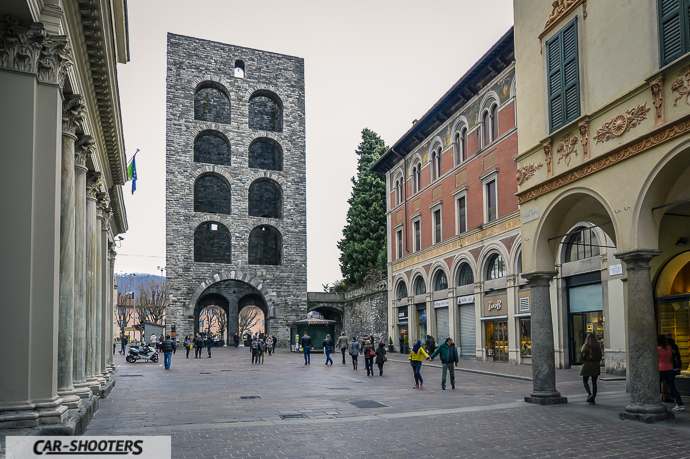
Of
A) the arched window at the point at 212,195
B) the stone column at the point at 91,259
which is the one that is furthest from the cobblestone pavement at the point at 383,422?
the arched window at the point at 212,195

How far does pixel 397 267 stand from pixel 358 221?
1536 cm

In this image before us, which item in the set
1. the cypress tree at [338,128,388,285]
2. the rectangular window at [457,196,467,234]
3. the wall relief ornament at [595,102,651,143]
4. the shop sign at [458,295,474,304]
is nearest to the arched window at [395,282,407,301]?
the shop sign at [458,295,474,304]

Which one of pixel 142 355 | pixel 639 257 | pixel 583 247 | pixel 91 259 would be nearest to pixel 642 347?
pixel 639 257

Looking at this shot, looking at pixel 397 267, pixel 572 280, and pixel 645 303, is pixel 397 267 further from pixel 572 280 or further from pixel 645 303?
pixel 645 303

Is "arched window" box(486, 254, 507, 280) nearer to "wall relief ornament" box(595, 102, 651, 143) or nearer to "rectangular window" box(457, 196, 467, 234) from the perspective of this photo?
"rectangular window" box(457, 196, 467, 234)

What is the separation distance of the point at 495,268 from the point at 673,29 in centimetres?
1940

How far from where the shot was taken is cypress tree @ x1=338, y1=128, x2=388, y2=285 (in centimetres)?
5428

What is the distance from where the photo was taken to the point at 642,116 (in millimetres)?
10438

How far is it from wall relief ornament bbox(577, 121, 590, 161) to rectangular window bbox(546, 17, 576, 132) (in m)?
0.33

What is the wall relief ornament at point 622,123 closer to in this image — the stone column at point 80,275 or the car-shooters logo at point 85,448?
Result: the car-shooters logo at point 85,448

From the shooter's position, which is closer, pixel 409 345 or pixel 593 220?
pixel 593 220

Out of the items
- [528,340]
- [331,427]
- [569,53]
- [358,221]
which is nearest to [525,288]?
[528,340]

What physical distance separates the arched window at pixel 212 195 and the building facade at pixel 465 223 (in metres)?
18.3

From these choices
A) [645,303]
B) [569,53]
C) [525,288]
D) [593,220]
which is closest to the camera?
[645,303]
